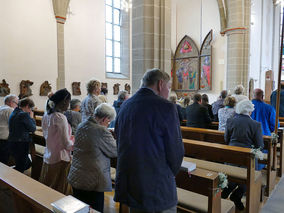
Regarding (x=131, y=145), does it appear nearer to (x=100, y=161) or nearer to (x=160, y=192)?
(x=160, y=192)

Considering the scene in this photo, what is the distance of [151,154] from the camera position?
61.7 inches

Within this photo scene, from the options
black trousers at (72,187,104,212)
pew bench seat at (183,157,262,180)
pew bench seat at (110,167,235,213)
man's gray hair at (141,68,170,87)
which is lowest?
pew bench seat at (110,167,235,213)

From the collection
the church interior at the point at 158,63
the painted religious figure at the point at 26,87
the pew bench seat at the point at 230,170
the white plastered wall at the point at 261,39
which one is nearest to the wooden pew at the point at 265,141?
the church interior at the point at 158,63

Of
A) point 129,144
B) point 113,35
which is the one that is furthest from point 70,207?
point 113,35

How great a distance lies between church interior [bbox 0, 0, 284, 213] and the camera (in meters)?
2.85

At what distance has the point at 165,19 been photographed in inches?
217

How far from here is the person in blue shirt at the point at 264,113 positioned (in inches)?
168

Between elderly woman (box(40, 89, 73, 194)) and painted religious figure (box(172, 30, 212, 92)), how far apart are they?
40.6 ft

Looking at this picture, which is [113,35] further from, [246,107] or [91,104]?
[246,107]

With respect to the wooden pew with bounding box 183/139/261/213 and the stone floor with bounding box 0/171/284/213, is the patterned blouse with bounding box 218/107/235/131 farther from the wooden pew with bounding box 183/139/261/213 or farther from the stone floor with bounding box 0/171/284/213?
the stone floor with bounding box 0/171/284/213

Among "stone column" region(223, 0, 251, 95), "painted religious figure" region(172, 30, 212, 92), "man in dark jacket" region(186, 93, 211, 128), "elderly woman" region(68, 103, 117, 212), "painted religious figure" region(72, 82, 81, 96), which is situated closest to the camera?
"elderly woman" region(68, 103, 117, 212)

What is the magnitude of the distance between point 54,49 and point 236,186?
891 centimetres

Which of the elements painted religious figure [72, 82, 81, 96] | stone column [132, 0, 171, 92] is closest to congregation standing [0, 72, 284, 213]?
stone column [132, 0, 171, 92]

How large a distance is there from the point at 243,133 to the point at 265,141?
2.92 feet
